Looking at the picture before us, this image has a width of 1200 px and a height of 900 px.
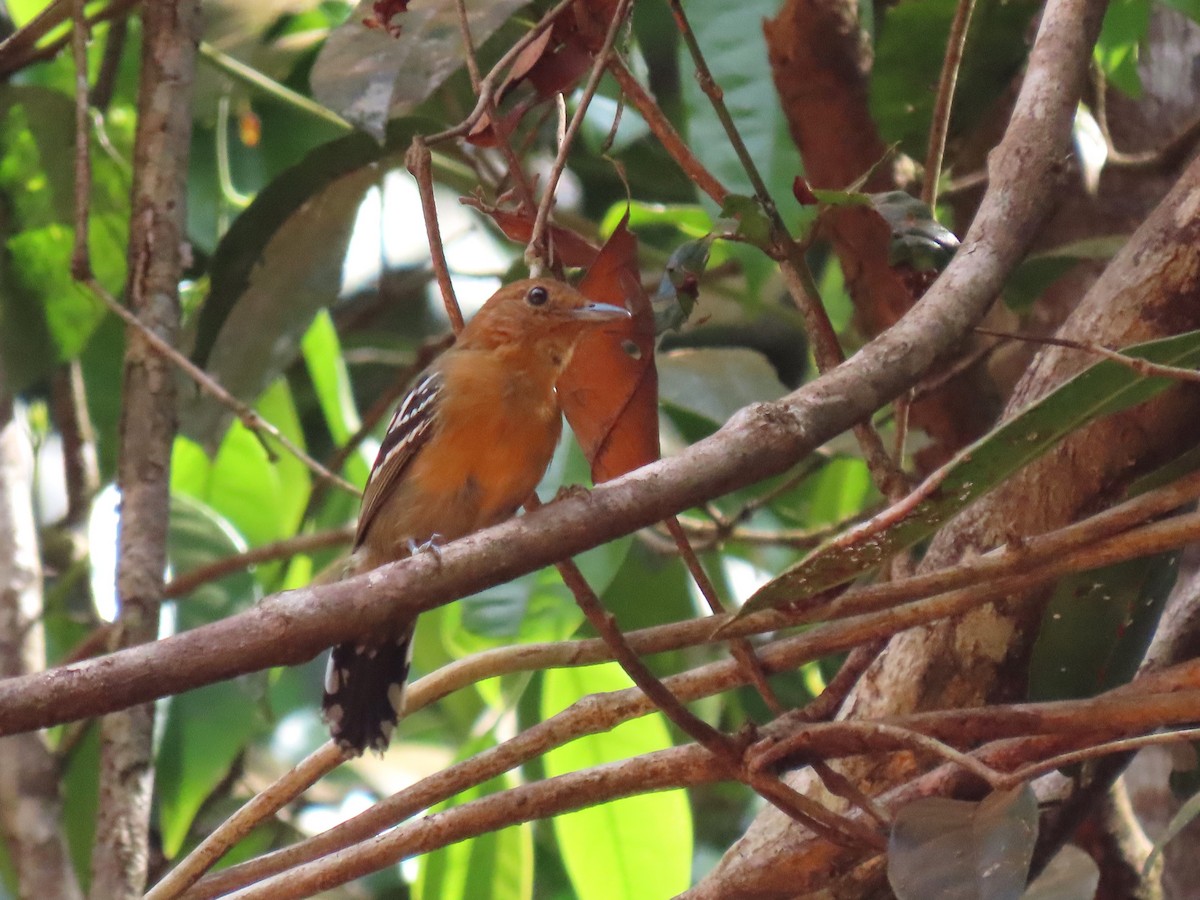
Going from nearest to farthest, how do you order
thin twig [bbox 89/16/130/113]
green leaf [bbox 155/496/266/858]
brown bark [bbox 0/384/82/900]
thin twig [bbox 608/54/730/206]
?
thin twig [bbox 608/54/730/206] < brown bark [bbox 0/384/82/900] < green leaf [bbox 155/496/266/858] < thin twig [bbox 89/16/130/113]

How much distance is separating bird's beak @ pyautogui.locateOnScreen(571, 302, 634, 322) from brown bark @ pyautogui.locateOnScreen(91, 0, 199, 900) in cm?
89

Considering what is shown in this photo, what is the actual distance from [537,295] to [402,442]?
0.46 metres

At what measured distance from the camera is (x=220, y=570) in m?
3.89

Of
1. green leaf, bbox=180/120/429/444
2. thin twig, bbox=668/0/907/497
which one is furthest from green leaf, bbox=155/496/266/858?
thin twig, bbox=668/0/907/497

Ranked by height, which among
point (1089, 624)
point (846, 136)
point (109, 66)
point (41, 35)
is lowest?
point (1089, 624)

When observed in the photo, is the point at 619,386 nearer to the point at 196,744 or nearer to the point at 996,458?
the point at 996,458

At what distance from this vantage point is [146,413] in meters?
3.00

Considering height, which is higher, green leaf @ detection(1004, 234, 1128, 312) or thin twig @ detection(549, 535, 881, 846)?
green leaf @ detection(1004, 234, 1128, 312)

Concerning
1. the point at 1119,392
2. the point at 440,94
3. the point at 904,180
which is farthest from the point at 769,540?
the point at 1119,392

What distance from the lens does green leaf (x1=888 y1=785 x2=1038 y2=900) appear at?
1847mm

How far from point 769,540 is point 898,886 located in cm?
199

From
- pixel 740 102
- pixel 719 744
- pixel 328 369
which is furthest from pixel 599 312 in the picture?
pixel 328 369

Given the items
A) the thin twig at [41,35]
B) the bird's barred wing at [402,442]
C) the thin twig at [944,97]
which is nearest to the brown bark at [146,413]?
the thin twig at [41,35]

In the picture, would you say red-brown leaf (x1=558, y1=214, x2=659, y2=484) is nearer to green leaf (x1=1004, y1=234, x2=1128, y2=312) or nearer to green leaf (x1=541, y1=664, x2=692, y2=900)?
green leaf (x1=541, y1=664, x2=692, y2=900)
